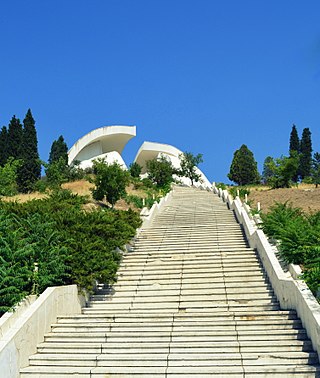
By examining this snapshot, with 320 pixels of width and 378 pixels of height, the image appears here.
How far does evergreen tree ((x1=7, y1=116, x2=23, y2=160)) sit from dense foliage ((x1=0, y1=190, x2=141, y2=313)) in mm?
23032

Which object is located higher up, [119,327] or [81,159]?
[81,159]

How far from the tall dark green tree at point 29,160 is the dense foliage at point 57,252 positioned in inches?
810

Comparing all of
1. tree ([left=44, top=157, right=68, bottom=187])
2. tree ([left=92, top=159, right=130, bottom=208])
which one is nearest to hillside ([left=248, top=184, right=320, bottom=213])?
tree ([left=92, top=159, right=130, bottom=208])

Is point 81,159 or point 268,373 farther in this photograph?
point 81,159

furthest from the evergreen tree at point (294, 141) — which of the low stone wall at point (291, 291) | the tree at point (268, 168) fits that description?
the low stone wall at point (291, 291)

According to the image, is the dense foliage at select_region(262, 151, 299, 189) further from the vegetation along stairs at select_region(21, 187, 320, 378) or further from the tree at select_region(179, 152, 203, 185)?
the vegetation along stairs at select_region(21, 187, 320, 378)

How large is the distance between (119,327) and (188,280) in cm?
282

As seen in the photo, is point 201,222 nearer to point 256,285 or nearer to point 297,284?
point 256,285

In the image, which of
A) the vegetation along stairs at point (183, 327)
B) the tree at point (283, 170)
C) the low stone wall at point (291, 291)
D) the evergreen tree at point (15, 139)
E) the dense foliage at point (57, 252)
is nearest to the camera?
the vegetation along stairs at point (183, 327)

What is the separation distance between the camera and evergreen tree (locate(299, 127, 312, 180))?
43.4 metres

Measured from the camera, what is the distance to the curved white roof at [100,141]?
45000 millimetres

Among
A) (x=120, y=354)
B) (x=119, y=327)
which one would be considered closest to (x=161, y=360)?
(x=120, y=354)

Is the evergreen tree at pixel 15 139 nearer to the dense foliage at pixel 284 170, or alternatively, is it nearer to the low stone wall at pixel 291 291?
the dense foliage at pixel 284 170

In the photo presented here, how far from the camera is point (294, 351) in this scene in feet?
22.0
